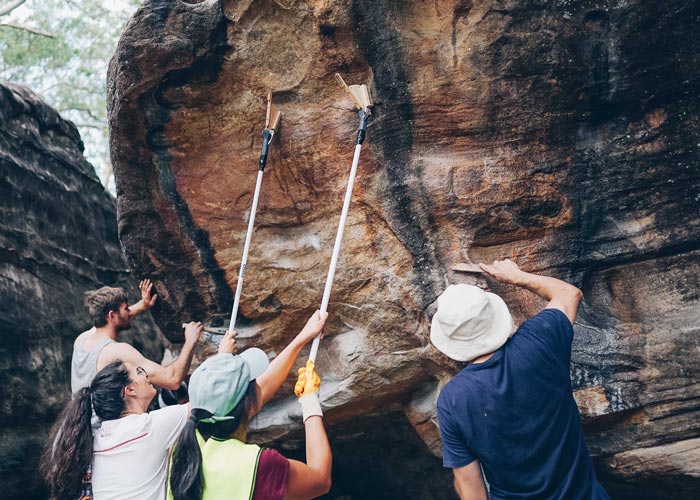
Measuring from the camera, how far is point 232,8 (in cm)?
486

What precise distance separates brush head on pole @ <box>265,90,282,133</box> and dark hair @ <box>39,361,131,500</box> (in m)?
2.05

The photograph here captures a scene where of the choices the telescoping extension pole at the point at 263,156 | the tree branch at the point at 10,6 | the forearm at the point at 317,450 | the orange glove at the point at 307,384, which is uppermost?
the tree branch at the point at 10,6

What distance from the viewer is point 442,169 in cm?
478

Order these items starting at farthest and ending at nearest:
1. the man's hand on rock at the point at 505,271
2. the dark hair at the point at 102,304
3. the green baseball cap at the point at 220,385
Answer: the dark hair at the point at 102,304 → the man's hand on rock at the point at 505,271 → the green baseball cap at the point at 220,385

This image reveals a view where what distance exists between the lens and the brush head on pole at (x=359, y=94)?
470 cm

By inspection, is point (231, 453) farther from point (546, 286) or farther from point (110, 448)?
point (546, 286)

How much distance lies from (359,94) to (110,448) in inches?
106

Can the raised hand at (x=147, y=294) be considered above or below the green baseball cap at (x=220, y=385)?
above

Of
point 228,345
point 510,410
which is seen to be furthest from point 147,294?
point 510,410

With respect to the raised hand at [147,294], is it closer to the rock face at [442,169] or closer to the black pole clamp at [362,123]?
the rock face at [442,169]

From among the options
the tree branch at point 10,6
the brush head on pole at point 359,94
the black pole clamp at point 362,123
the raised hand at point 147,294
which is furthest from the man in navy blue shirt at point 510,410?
the tree branch at point 10,6

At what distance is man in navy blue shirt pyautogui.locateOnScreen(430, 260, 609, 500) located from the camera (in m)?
3.19

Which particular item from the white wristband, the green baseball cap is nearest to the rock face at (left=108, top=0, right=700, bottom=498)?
the white wristband

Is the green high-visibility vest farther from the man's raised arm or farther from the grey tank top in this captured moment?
the grey tank top
